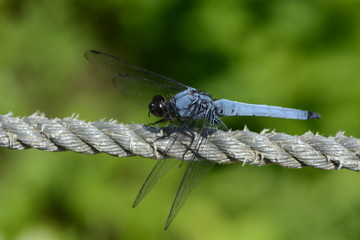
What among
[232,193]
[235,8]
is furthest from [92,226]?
[235,8]

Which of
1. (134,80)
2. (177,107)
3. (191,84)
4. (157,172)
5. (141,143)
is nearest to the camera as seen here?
(141,143)

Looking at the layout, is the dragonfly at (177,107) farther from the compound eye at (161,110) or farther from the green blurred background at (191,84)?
the green blurred background at (191,84)

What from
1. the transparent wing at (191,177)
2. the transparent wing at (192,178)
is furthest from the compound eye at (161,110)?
the transparent wing at (192,178)

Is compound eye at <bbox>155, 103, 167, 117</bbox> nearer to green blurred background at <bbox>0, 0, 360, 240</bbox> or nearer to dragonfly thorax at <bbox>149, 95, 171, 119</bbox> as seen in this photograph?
dragonfly thorax at <bbox>149, 95, 171, 119</bbox>

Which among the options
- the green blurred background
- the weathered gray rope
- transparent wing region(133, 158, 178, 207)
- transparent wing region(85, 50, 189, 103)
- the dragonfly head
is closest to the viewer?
the weathered gray rope

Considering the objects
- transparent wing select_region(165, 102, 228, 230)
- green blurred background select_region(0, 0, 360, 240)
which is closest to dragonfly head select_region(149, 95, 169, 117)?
transparent wing select_region(165, 102, 228, 230)

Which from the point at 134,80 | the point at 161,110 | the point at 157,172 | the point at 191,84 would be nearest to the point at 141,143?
the point at 157,172

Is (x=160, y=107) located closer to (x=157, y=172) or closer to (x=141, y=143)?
(x=157, y=172)
